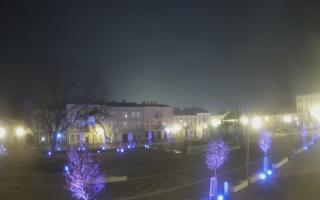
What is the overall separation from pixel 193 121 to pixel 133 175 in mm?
88683

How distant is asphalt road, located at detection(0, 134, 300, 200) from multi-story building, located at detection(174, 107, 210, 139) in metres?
61.6

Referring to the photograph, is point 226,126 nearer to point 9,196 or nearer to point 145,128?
point 145,128

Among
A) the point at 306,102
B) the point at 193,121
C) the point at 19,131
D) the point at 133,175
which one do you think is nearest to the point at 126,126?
the point at 19,131

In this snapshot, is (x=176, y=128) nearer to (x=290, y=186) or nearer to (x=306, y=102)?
(x=306, y=102)

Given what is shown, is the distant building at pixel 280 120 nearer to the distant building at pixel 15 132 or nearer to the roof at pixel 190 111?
the roof at pixel 190 111

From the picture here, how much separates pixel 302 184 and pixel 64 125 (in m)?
40.3

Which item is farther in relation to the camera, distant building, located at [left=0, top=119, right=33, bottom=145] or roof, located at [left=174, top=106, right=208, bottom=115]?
roof, located at [left=174, top=106, right=208, bottom=115]

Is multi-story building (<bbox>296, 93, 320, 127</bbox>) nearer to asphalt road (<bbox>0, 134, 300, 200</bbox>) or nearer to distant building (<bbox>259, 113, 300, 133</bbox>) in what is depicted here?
distant building (<bbox>259, 113, 300, 133</bbox>)

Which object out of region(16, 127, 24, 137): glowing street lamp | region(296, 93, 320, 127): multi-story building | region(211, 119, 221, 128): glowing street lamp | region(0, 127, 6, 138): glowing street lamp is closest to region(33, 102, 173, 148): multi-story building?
region(0, 127, 6, 138): glowing street lamp

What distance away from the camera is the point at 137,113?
104 m

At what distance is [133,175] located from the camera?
3797 centimetres

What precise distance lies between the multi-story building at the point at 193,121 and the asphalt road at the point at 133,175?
61.6 m

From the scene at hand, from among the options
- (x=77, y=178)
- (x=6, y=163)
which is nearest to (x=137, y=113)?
(x=6, y=163)

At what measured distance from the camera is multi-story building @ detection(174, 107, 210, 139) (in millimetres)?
117375
